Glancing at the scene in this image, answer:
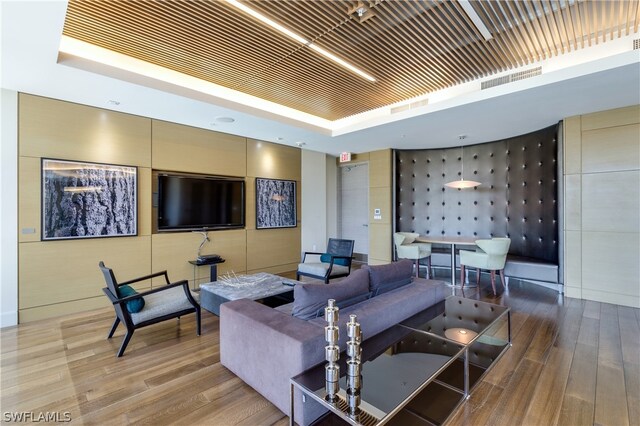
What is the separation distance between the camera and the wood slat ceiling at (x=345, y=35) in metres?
2.65

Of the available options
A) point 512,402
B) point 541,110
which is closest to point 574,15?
point 541,110

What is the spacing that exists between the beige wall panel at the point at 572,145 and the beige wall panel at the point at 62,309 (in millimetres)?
7295

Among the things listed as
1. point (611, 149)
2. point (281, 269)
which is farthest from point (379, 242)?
point (611, 149)

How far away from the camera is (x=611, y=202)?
417cm

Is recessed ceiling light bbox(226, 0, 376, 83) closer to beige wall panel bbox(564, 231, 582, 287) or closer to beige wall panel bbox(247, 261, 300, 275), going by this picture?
beige wall panel bbox(564, 231, 582, 287)

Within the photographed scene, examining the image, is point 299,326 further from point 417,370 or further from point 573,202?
point 573,202

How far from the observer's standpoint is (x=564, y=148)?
180 inches

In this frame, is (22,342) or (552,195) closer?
(22,342)

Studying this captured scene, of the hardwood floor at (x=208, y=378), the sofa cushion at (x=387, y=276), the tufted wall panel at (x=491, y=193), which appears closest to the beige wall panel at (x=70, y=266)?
the hardwood floor at (x=208, y=378)

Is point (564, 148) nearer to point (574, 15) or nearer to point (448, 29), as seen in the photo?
point (574, 15)

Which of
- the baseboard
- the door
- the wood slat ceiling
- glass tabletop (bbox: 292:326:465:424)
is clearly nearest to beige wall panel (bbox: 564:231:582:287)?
the wood slat ceiling

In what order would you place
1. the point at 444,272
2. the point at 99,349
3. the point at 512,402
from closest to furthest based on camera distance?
the point at 512,402, the point at 99,349, the point at 444,272

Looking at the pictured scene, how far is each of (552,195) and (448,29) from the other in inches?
155

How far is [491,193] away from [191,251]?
618 centimetres
